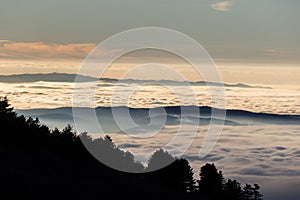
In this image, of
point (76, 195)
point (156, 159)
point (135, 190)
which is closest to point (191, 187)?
point (156, 159)

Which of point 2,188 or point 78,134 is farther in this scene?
point 78,134

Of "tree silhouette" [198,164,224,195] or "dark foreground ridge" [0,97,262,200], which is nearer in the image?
"dark foreground ridge" [0,97,262,200]

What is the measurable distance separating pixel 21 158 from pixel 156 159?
47270mm

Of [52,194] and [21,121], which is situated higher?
Answer: [21,121]

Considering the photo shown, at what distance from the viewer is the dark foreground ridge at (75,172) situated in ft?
248

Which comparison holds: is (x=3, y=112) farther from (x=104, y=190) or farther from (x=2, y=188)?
(x=2, y=188)

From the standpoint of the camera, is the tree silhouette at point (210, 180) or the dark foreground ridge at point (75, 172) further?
the tree silhouette at point (210, 180)

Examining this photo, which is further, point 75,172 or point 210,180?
point 210,180

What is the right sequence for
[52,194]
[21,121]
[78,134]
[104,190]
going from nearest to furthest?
[52,194]
[104,190]
[21,121]
[78,134]

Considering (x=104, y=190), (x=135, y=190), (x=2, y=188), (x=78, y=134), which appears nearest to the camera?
(x=2, y=188)

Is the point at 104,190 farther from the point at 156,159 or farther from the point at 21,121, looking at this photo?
the point at 156,159

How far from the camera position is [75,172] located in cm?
9156

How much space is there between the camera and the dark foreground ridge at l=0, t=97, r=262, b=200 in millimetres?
75500

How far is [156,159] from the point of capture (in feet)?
432
